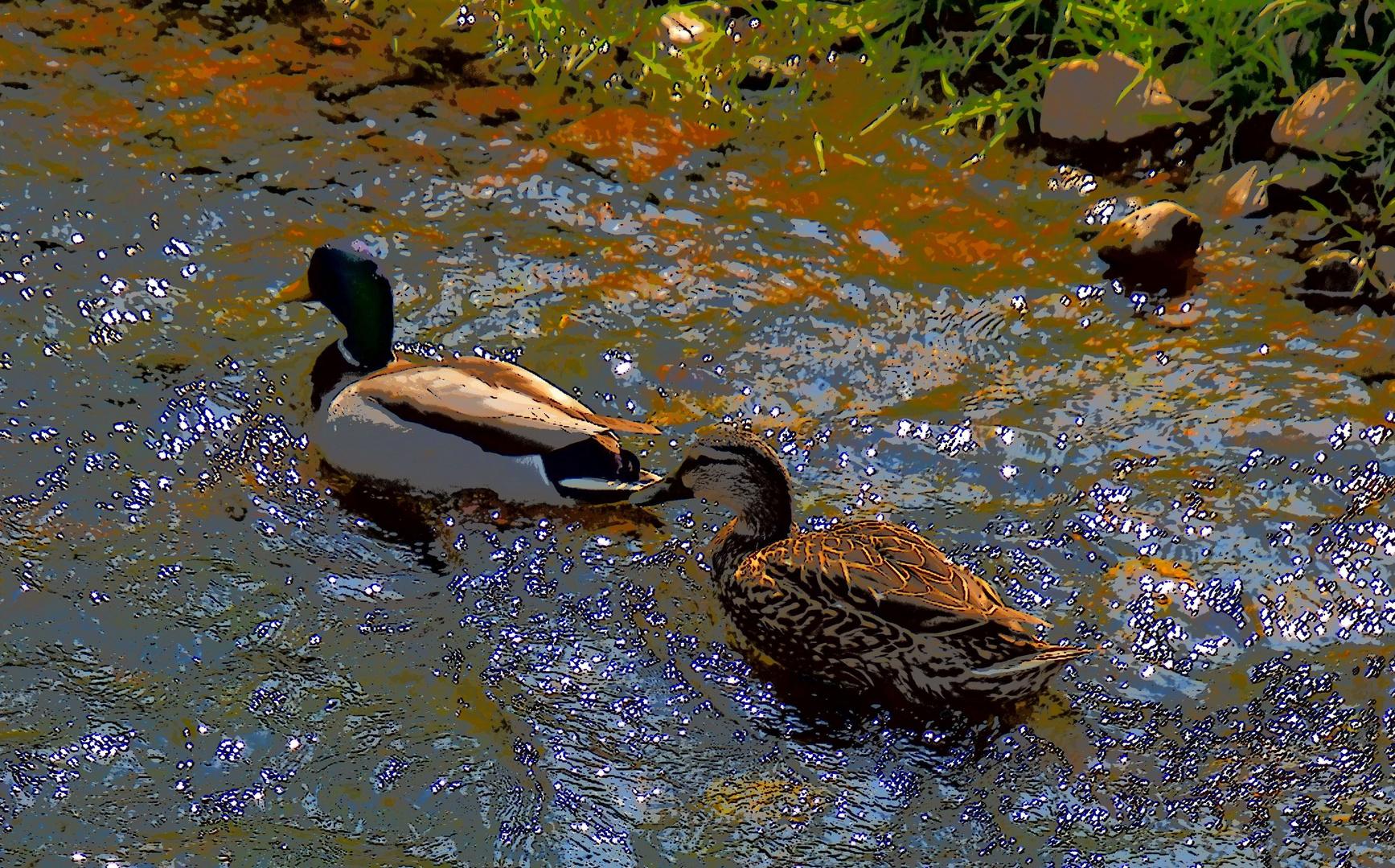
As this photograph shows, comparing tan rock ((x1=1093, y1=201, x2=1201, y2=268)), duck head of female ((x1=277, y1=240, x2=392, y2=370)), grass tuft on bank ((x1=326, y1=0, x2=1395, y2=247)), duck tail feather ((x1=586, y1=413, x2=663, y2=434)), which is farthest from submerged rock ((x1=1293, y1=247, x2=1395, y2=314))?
duck head of female ((x1=277, y1=240, x2=392, y2=370))

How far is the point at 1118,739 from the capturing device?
10.7 feet

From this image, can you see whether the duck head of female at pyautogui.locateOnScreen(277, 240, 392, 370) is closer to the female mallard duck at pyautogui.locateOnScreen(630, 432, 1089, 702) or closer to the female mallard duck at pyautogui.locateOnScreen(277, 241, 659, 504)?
the female mallard duck at pyautogui.locateOnScreen(277, 241, 659, 504)

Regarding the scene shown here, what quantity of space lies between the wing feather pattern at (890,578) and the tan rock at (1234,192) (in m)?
2.18

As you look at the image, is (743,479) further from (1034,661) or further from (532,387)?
(1034,661)

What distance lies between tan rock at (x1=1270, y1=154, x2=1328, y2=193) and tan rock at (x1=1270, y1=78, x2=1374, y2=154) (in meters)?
0.07

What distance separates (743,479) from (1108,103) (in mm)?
2478

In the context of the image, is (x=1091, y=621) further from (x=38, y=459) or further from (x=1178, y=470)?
(x=38, y=459)

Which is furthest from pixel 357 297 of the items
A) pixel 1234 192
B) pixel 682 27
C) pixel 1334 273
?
pixel 1334 273

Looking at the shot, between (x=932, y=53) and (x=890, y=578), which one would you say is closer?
(x=890, y=578)

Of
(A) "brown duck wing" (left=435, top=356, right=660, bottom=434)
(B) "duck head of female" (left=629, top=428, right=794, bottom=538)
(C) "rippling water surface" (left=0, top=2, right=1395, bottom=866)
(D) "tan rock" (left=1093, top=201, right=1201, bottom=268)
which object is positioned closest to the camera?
(C) "rippling water surface" (left=0, top=2, right=1395, bottom=866)

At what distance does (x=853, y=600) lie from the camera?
11.3ft

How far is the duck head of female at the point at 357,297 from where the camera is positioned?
13.9 ft

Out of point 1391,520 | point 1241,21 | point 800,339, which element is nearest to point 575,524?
point 800,339

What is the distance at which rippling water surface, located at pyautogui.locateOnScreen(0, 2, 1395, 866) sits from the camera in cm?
310
